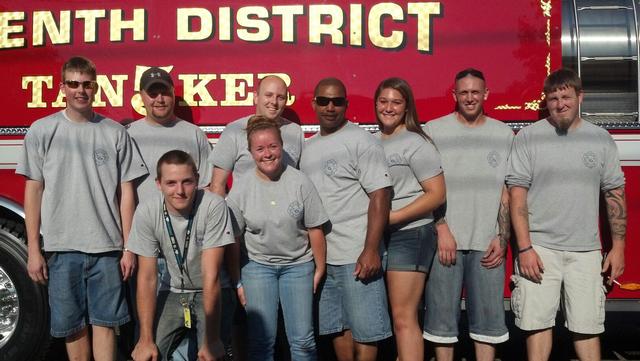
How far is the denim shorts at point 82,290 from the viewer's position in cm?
465

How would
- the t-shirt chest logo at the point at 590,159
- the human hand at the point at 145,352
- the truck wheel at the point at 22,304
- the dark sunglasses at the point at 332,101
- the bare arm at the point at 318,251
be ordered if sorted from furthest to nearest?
the truck wheel at the point at 22,304
the t-shirt chest logo at the point at 590,159
the dark sunglasses at the point at 332,101
the bare arm at the point at 318,251
the human hand at the point at 145,352

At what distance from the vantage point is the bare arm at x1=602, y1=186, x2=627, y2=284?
16.0 ft

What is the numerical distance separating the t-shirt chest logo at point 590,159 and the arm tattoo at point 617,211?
24cm

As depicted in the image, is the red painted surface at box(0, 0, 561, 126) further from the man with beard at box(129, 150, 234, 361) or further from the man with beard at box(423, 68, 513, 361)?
the man with beard at box(129, 150, 234, 361)

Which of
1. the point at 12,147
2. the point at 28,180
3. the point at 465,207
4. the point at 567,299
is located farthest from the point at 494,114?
the point at 12,147

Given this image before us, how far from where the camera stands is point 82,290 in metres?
4.71

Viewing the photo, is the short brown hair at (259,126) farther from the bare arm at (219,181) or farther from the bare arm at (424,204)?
the bare arm at (424,204)

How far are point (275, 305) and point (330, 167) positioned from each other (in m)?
0.85

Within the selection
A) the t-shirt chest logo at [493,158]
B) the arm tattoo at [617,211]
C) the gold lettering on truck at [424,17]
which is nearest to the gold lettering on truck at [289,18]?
the gold lettering on truck at [424,17]

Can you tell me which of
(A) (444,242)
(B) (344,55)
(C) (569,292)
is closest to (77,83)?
(B) (344,55)

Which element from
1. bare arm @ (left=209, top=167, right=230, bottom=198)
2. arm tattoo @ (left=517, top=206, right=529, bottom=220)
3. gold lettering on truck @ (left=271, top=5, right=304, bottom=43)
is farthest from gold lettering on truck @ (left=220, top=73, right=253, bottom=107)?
arm tattoo @ (left=517, top=206, right=529, bottom=220)

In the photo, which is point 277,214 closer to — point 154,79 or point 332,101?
point 332,101

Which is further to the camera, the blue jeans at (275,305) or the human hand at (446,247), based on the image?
the human hand at (446,247)

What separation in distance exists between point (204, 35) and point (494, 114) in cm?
214
